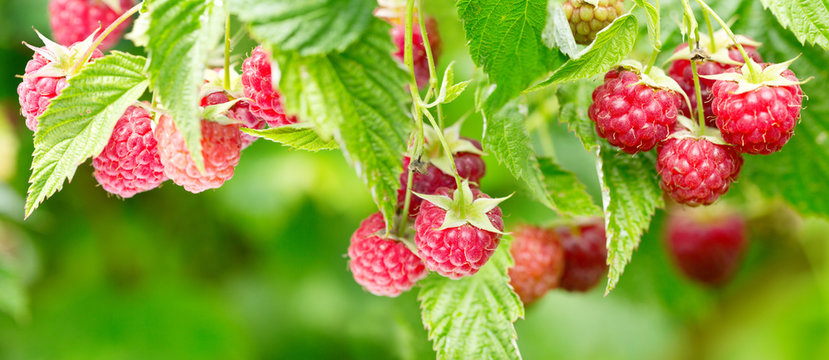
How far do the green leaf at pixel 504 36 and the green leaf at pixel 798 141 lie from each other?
524 mm

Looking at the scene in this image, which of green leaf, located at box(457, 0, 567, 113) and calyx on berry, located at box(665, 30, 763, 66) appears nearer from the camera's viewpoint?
green leaf, located at box(457, 0, 567, 113)

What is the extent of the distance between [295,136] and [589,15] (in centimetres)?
45

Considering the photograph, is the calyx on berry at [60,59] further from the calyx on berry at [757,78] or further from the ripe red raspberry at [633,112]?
the calyx on berry at [757,78]

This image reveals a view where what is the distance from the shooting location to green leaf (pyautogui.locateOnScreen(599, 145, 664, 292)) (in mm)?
1102

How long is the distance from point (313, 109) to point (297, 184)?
1466mm

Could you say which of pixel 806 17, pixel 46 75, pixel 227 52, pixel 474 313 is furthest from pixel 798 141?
pixel 46 75

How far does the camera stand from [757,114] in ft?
3.24

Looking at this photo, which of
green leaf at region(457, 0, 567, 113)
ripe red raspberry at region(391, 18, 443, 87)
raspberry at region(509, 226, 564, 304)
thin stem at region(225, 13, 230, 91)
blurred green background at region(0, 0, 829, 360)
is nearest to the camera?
thin stem at region(225, 13, 230, 91)

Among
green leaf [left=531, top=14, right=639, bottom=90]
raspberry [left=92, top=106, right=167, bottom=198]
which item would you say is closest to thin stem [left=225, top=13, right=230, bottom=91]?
raspberry [left=92, top=106, right=167, bottom=198]

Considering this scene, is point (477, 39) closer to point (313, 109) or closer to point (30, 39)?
point (313, 109)

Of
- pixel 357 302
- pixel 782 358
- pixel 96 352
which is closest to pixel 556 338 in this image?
pixel 357 302

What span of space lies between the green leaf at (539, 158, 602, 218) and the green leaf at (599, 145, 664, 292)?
0.12 meters

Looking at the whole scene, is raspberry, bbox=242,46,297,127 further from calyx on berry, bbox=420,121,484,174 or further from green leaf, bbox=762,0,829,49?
green leaf, bbox=762,0,829,49

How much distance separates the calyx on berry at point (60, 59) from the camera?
1.01 meters
